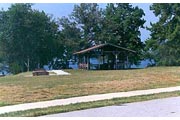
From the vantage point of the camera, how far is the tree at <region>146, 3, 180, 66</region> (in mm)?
→ 50391

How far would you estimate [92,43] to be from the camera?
198ft

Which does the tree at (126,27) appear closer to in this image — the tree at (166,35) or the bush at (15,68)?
the tree at (166,35)

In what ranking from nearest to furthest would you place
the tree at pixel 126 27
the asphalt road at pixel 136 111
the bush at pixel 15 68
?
the asphalt road at pixel 136 111
the bush at pixel 15 68
the tree at pixel 126 27

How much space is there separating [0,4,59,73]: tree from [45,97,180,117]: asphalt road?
40061 mm

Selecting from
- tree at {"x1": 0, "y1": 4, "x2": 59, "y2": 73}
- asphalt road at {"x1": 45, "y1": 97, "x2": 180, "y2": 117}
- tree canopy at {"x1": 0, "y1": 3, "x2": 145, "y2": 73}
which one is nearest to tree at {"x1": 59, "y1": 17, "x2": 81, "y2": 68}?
tree canopy at {"x1": 0, "y1": 3, "x2": 145, "y2": 73}

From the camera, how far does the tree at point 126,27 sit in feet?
196

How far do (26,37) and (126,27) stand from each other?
16.9m

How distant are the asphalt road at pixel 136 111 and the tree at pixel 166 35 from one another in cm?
3980

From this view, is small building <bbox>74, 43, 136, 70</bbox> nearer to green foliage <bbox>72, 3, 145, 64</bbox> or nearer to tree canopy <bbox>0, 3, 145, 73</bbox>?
tree canopy <bbox>0, 3, 145, 73</bbox>

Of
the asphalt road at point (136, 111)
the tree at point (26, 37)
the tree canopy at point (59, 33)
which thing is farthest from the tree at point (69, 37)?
the asphalt road at point (136, 111)

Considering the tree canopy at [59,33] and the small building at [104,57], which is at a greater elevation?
the tree canopy at [59,33]

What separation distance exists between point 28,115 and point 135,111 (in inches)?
95.8

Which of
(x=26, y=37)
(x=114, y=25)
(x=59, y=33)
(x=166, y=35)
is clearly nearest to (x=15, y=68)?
(x=26, y=37)

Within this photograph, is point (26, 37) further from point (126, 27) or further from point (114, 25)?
point (126, 27)
